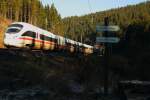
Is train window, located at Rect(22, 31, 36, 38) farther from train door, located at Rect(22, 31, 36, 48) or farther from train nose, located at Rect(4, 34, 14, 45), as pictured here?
train nose, located at Rect(4, 34, 14, 45)

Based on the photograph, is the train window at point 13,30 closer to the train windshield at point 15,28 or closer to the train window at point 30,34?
the train windshield at point 15,28

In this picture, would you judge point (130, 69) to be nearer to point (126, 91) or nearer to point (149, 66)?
point (149, 66)

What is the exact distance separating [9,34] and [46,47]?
23.1 feet

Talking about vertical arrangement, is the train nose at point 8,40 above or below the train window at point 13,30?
below

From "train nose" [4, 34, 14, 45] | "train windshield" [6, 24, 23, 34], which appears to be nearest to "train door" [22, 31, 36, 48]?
"train windshield" [6, 24, 23, 34]

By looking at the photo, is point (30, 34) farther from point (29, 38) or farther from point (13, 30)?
point (13, 30)

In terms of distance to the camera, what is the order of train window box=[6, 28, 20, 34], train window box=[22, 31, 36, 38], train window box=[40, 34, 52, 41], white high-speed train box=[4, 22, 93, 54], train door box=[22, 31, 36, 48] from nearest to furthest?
white high-speed train box=[4, 22, 93, 54] < train door box=[22, 31, 36, 48] < train window box=[22, 31, 36, 38] < train window box=[6, 28, 20, 34] < train window box=[40, 34, 52, 41]

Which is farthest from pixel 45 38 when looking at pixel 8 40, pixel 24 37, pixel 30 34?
pixel 8 40

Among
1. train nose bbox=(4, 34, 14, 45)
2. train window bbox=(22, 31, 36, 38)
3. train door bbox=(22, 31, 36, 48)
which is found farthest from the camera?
train window bbox=(22, 31, 36, 38)

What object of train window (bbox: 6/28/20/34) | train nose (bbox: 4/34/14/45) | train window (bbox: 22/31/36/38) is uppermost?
train window (bbox: 6/28/20/34)

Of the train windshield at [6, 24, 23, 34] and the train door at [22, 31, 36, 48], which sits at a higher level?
the train windshield at [6, 24, 23, 34]

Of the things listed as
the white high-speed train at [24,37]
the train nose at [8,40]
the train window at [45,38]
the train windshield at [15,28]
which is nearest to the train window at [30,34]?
the white high-speed train at [24,37]

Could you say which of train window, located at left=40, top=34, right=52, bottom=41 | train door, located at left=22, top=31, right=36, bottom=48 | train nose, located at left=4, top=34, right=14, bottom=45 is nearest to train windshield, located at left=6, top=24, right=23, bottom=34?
train nose, located at left=4, top=34, right=14, bottom=45

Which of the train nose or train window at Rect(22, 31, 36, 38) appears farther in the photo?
train window at Rect(22, 31, 36, 38)
